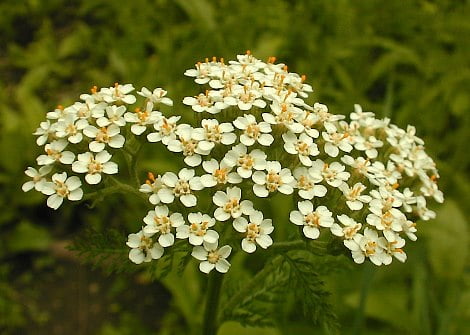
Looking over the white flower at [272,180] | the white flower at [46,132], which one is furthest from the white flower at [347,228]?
the white flower at [46,132]

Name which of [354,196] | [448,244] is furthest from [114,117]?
[448,244]

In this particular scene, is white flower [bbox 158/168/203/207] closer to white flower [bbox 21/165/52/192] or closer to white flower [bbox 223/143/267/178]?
white flower [bbox 223/143/267/178]

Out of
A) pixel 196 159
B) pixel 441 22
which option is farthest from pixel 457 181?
pixel 196 159

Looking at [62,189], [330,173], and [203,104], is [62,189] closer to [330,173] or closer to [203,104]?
Answer: [203,104]

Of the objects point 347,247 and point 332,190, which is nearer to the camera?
point 347,247

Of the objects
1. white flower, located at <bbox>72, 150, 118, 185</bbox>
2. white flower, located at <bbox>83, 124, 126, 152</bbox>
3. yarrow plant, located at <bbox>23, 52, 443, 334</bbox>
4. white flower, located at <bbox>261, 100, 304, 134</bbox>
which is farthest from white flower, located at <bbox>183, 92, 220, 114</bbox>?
white flower, located at <bbox>72, 150, 118, 185</bbox>

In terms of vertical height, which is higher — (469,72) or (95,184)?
(469,72)

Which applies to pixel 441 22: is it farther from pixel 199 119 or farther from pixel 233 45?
pixel 199 119
